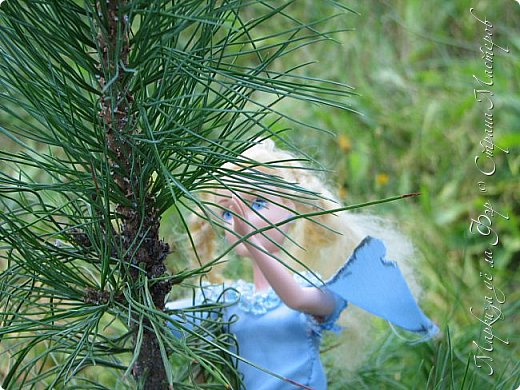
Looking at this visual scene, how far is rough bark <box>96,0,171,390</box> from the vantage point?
405 mm

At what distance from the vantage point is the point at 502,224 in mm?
1330

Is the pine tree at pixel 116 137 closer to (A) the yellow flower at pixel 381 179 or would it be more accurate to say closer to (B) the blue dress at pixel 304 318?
(B) the blue dress at pixel 304 318

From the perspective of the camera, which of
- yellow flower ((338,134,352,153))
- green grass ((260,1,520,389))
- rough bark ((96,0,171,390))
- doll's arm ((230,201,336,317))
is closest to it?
rough bark ((96,0,171,390))

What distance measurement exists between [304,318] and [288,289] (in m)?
0.07

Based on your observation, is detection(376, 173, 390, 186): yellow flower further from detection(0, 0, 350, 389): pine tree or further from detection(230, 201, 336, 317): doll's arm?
detection(0, 0, 350, 389): pine tree

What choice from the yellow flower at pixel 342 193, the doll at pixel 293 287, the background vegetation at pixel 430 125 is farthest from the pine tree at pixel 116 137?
the background vegetation at pixel 430 125

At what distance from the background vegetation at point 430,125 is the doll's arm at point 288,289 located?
0.51 m

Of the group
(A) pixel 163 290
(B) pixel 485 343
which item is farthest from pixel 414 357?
(A) pixel 163 290

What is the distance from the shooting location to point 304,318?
665 millimetres

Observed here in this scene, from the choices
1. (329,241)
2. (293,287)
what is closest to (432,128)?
(329,241)

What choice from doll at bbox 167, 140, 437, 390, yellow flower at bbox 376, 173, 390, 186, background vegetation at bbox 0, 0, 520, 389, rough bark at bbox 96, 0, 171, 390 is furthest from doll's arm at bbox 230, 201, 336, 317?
yellow flower at bbox 376, 173, 390, 186

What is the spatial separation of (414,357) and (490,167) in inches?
25.1

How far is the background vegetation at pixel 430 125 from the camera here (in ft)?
4.28

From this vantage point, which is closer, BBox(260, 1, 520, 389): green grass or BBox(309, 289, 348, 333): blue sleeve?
BBox(309, 289, 348, 333): blue sleeve
